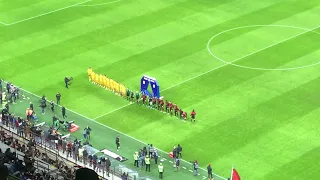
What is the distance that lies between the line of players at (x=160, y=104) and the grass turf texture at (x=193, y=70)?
26.5 inches

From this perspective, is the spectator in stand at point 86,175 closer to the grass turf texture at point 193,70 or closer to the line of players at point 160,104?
the grass turf texture at point 193,70

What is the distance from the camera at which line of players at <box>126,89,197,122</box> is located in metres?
67.2

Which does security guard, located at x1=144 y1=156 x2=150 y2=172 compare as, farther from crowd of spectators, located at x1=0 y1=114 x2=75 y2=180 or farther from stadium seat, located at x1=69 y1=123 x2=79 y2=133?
stadium seat, located at x1=69 y1=123 x2=79 y2=133

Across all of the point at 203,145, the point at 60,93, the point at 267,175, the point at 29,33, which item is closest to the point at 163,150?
the point at 203,145

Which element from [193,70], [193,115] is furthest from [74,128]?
[193,70]

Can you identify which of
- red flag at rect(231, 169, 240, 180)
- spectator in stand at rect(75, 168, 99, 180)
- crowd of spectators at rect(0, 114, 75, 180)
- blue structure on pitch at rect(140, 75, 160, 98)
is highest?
spectator in stand at rect(75, 168, 99, 180)

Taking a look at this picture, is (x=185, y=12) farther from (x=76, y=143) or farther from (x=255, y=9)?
(x=76, y=143)

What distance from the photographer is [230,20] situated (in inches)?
3455

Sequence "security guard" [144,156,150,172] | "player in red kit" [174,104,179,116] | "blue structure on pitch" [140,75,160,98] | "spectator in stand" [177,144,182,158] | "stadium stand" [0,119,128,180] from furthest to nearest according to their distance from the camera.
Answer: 1. "blue structure on pitch" [140,75,160,98]
2. "player in red kit" [174,104,179,116]
3. "spectator in stand" [177,144,182,158]
4. "security guard" [144,156,150,172]
5. "stadium stand" [0,119,128,180]

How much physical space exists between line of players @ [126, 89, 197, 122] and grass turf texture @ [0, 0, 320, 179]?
2.21 ft

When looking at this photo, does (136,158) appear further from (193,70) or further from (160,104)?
(193,70)

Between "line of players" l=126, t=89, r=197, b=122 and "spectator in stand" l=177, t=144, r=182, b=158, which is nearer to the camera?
"spectator in stand" l=177, t=144, r=182, b=158

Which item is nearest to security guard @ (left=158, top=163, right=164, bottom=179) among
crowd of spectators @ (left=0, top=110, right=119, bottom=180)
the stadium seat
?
crowd of spectators @ (left=0, top=110, right=119, bottom=180)

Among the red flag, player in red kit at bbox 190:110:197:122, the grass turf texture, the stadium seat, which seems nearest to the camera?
the red flag
